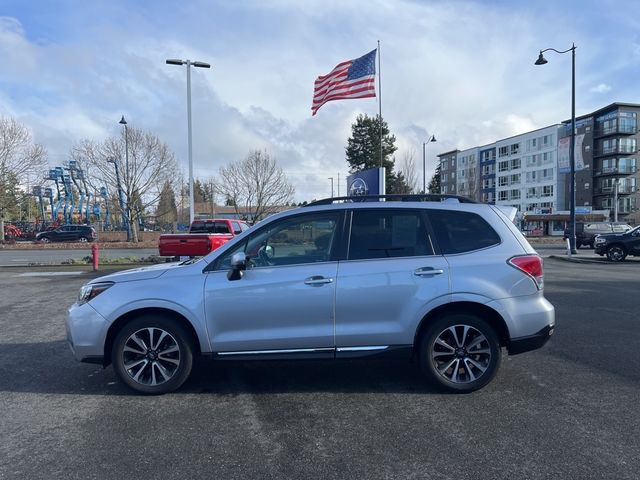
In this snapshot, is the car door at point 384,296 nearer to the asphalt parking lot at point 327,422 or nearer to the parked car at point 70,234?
the asphalt parking lot at point 327,422

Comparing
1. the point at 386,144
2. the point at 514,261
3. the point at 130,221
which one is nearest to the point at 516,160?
the point at 386,144

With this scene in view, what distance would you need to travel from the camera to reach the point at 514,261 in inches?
188

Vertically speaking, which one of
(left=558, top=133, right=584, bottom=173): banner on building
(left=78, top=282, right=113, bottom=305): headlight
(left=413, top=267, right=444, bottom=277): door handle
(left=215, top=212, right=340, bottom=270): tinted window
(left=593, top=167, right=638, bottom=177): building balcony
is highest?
(left=593, top=167, right=638, bottom=177): building balcony

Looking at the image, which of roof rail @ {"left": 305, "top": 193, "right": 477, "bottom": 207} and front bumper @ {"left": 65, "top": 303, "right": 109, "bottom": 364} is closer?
front bumper @ {"left": 65, "top": 303, "right": 109, "bottom": 364}

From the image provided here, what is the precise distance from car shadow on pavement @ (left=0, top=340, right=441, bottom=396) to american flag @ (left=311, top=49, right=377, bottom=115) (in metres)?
15.0

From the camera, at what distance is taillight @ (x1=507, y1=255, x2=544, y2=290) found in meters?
4.76

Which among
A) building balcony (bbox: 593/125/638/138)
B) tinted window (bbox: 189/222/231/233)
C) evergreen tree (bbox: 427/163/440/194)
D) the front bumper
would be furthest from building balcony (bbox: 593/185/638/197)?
the front bumper

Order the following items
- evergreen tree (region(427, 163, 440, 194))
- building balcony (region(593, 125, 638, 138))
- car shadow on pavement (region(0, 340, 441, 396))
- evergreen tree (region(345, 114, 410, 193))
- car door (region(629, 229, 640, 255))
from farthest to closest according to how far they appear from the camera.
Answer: evergreen tree (region(427, 163, 440, 194)) → building balcony (region(593, 125, 638, 138)) → evergreen tree (region(345, 114, 410, 193)) → car door (region(629, 229, 640, 255)) → car shadow on pavement (region(0, 340, 441, 396))

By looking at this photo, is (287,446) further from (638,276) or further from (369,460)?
(638,276)

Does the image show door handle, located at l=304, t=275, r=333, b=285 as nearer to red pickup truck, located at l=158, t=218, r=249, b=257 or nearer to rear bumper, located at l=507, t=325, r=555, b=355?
rear bumper, located at l=507, t=325, r=555, b=355

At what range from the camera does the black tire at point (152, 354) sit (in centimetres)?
470

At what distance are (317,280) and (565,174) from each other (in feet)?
278

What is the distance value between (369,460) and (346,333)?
1365mm

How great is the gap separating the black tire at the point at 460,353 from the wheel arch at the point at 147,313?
86.9 inches
